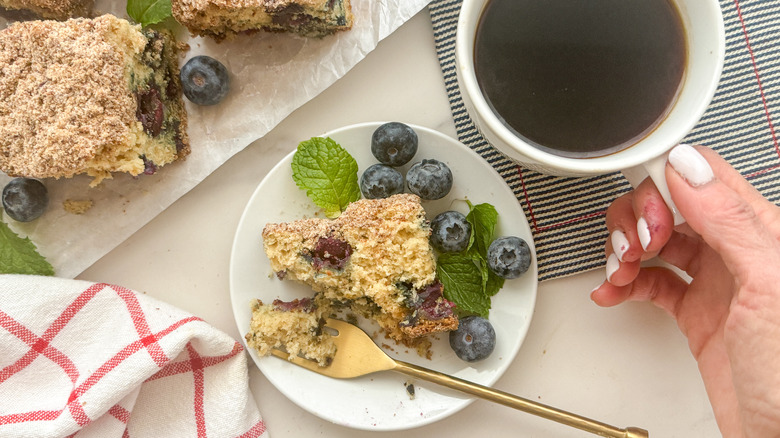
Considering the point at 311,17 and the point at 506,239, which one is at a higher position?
the point at 311,17

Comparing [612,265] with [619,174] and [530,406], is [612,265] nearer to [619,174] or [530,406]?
[619,174]

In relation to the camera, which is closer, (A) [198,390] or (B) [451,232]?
(B) [451,232]

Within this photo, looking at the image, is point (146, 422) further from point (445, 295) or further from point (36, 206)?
point (445, 295)

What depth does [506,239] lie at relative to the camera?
175cm

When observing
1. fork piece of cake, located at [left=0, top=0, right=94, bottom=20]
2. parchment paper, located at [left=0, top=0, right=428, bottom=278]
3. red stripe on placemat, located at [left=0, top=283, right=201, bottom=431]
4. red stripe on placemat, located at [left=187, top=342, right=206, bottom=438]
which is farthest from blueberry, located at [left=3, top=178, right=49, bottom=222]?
red stripe on placemat, located at [left=187, top=342, right=206, bottom=438]

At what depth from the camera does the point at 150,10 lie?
72.6 inches

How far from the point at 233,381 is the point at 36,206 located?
0.80 meters

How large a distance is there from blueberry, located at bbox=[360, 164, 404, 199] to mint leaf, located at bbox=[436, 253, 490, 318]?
25 centimetres

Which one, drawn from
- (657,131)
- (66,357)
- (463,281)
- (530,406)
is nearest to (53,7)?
(66,357)

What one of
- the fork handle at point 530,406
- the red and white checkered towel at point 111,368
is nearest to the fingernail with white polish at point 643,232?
the fork handle at point 530,406

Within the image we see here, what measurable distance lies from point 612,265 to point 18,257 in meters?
1.76

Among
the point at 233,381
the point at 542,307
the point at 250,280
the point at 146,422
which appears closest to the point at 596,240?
the point at 542,307

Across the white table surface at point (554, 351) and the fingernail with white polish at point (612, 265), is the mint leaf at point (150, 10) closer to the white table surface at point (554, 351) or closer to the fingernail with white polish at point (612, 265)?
the white table surface at point (554, 351)

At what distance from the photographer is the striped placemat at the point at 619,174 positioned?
182 centimetres
